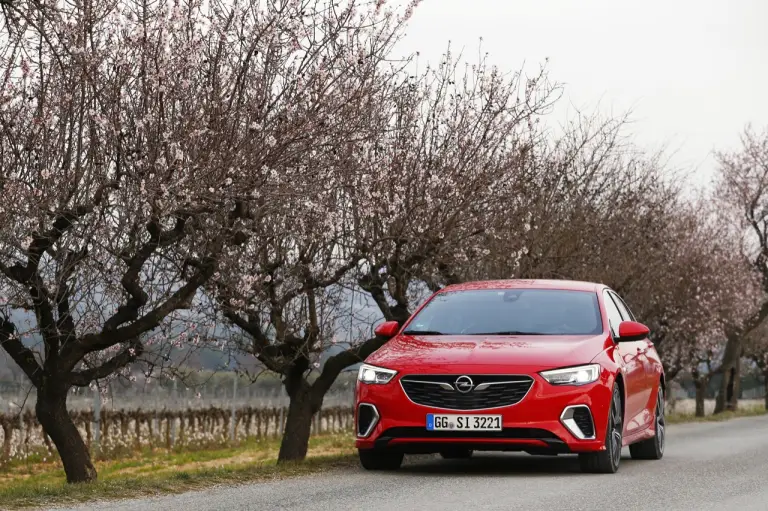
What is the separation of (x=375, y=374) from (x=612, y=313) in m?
2.80

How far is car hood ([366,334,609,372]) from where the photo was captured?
10719 millimetres

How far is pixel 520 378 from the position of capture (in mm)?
10625

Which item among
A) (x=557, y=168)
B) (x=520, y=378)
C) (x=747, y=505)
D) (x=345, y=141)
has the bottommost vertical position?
(x=747, y=505)

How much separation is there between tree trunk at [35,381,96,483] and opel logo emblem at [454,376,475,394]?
5.59m

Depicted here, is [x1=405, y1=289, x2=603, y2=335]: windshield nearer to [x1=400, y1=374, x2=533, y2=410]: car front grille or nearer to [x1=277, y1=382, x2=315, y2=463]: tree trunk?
[x1=400, y1=374, x2=533, y2=410]: car front grille

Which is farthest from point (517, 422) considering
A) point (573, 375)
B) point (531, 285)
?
point (531, 285)

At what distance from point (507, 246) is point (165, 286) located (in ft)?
20.9

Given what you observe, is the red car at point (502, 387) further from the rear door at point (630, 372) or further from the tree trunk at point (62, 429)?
the tree trunk at point (62, 429)

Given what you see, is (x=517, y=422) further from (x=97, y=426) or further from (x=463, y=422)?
(x=97, y=426)

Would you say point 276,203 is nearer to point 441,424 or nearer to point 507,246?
point 441,424

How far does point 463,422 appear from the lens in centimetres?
1064

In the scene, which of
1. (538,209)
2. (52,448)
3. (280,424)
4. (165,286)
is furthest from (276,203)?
(280,424)

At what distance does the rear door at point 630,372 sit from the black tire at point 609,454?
30cm

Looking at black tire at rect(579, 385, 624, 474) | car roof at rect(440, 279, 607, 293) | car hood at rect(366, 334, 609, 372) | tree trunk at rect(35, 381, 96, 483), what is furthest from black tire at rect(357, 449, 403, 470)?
tree trunk at rect(35, 381, 96, 483)
